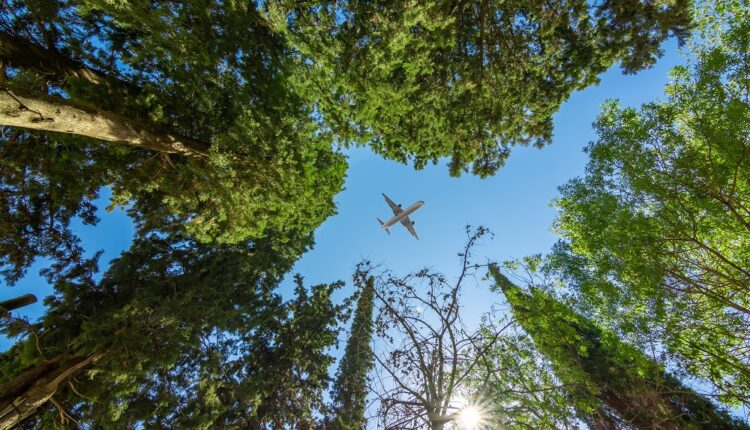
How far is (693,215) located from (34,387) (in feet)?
60.8

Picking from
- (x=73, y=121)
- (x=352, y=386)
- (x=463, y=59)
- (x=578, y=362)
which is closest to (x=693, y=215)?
(x=578, y=362)

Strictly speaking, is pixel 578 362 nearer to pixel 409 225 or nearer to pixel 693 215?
pixel 693 215

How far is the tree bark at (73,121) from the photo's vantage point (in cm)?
453

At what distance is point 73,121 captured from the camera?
532 cm

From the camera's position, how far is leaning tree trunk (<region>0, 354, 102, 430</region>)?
6203 millimetres

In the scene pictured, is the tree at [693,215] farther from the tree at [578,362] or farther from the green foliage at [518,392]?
the green foliage at [518,392]

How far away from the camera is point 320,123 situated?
1010 centimetres

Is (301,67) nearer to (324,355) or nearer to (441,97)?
(441,97)

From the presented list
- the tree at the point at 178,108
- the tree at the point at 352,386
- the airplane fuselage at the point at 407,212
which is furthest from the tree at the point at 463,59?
the airplane fuselage at the point at 407,212

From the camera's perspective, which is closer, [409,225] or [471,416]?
[471,416]

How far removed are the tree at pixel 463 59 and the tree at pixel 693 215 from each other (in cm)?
330

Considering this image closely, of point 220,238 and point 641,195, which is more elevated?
point 641,195

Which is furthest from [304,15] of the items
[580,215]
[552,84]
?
[580,215]

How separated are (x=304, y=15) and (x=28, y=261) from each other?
10.6 m
